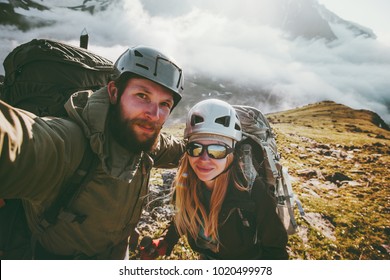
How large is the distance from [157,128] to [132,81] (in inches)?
30.8

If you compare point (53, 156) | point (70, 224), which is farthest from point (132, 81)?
point (70, 224)

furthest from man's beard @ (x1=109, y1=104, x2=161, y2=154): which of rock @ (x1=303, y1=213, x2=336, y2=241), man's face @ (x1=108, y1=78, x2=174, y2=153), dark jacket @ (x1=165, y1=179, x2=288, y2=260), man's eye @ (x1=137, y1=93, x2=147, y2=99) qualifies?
rock @ (x1=303, y1=213, x2=336, y2=241)

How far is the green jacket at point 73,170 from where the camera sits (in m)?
1.64

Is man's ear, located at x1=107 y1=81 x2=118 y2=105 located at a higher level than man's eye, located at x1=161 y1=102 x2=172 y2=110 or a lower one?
higher

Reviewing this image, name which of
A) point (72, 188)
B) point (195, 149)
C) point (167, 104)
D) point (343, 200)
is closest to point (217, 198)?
point (195, 149)

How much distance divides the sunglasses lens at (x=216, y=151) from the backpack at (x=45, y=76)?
2.18 meters

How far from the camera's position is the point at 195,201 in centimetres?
402

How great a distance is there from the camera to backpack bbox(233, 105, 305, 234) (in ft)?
13.0

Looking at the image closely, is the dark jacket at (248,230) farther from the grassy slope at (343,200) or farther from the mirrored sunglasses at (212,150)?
the grassy slope at (343,200)

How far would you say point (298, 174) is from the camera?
992 cm

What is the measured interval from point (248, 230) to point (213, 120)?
1.90 m

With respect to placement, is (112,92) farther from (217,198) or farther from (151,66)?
(217,198)

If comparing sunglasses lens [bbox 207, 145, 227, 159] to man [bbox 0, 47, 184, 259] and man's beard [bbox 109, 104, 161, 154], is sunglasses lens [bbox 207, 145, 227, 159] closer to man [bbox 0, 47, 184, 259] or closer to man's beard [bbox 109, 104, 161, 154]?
man [bbox 0, 47, 184, 259]

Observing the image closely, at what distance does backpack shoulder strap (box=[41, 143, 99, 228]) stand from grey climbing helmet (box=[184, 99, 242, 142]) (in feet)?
5.98
